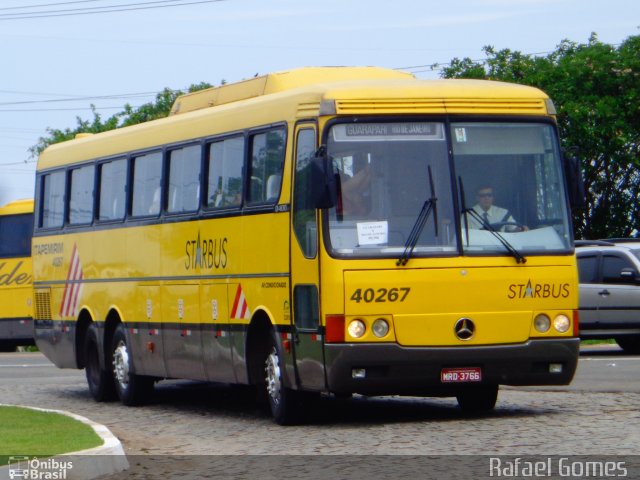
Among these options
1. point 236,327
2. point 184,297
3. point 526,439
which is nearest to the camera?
point 526,439

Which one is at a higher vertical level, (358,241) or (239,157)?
(239,157)

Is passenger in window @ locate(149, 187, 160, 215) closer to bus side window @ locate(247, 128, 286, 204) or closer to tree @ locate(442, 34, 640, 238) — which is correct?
bus side window @ locate(247, 128, 286, 204)

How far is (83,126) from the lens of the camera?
77.8m

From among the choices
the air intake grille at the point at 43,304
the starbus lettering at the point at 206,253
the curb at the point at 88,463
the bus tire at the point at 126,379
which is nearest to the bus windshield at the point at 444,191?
the starbus lettering at the point at 206,253

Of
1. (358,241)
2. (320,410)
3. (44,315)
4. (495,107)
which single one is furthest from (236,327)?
(44,315)

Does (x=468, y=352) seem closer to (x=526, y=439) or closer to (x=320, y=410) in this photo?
(x=526, y=439)

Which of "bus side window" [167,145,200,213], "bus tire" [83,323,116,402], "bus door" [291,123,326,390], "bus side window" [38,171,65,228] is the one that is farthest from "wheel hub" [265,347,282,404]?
"bus side window" [38,171,65,228]

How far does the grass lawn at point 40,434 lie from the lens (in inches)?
485

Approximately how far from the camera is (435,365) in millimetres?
14352

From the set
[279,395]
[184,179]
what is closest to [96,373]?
[184,179]

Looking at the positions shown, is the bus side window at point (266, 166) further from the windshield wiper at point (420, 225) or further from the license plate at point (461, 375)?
the license plate at point (461, 375)

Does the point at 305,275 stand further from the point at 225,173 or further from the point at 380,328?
the point at 225,173

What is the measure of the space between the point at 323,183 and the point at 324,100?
0.95 metres

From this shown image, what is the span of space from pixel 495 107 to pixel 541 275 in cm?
162
